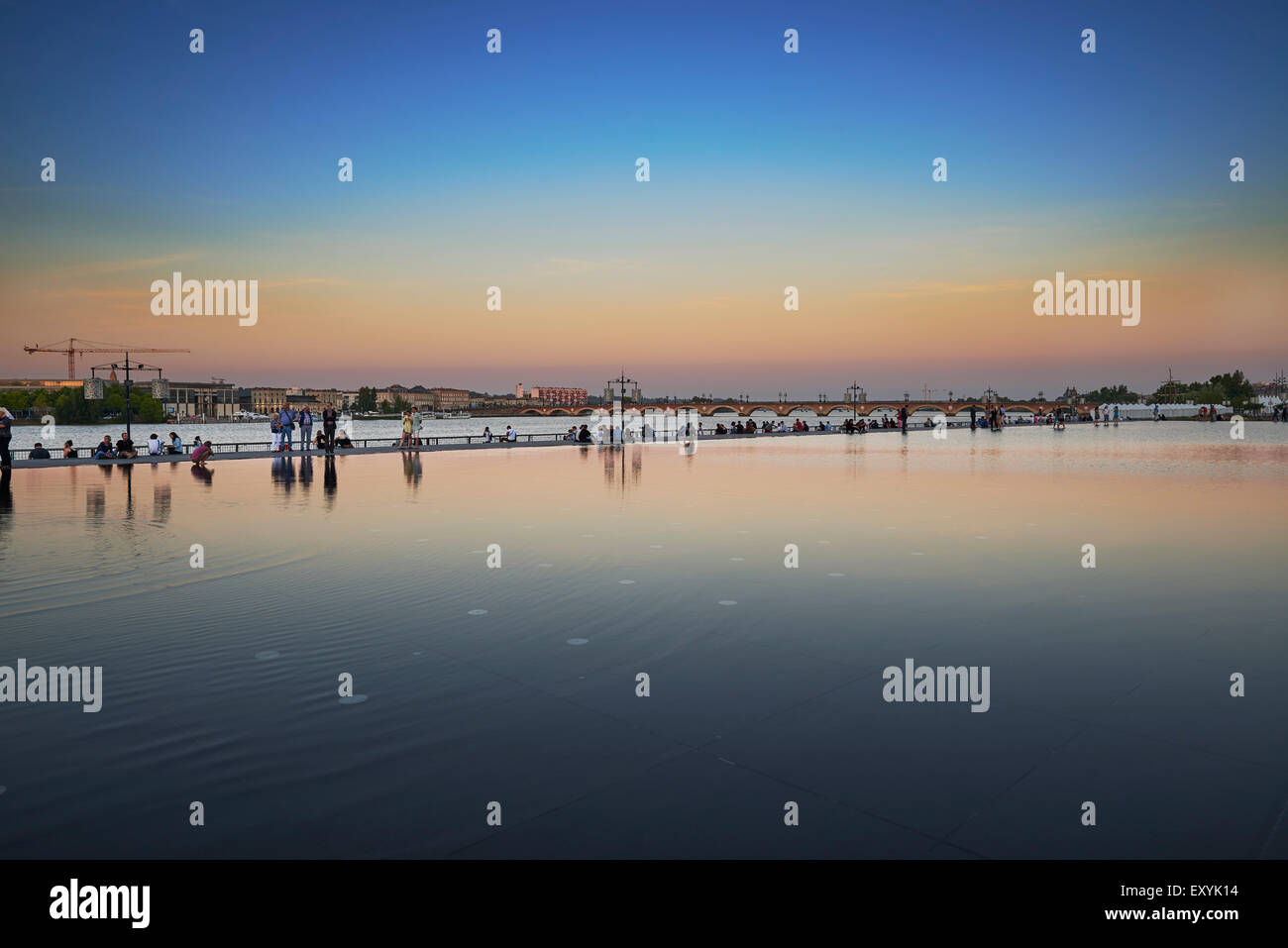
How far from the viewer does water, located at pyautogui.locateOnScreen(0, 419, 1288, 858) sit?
328 cm

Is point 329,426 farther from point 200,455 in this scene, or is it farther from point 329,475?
point 329,475

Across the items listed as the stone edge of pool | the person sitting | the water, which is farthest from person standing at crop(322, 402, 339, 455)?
the water

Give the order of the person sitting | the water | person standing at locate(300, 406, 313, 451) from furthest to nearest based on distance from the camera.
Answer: person standing at locate(300, 406, 313, 451), the person sitting, the water

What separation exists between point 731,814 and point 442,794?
1.27 meters

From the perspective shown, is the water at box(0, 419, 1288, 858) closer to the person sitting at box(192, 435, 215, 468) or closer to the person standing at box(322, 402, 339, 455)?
the person sitting at box(192, 435, 215, 468)

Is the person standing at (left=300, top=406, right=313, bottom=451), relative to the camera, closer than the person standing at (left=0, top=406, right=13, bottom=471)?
No

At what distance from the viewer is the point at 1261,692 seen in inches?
187

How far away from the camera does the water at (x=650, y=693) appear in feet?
10.8

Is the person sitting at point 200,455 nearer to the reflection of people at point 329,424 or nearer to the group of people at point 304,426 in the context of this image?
the group of people at point 304,426

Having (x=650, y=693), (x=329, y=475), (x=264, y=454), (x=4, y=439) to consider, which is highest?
(x=4, y=439)

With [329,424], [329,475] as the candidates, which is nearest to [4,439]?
[329,475]

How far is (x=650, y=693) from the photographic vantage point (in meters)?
4.84
